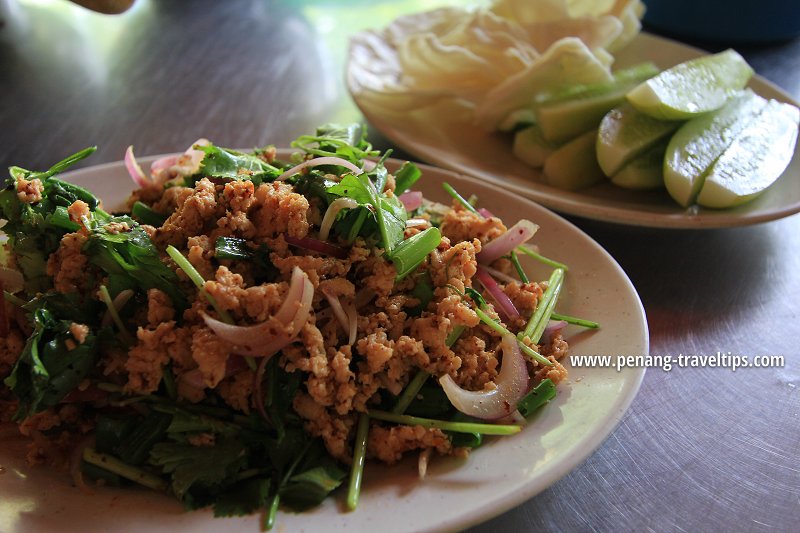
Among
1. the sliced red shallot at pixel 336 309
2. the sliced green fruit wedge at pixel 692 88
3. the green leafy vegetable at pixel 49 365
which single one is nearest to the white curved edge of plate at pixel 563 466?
the sliced red shallot at pixel 336 309

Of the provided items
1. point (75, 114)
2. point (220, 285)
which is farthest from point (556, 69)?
point (75, 114)

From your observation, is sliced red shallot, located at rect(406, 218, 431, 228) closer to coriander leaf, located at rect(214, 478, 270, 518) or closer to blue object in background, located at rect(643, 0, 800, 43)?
coriander leaf, located at rect(214, 478, 270, 518)

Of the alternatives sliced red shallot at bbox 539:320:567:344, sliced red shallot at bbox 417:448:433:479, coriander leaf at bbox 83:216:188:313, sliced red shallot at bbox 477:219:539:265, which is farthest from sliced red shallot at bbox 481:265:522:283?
coriander leaf at bbox 83:216:188:313

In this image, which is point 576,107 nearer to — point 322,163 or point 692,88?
point 692,88

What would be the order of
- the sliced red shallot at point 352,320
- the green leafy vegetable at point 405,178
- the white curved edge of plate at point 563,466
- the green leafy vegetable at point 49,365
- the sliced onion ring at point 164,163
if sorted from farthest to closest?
the sliced onion ring at point 164,163, the green leafy vegetable at point 405,178, the sliced red shallot at point 352,320, the green leafy vegetable at point 49,365, the white curved edge of plate at point 563,466

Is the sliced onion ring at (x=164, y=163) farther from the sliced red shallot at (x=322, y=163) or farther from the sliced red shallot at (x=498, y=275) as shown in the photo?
the sliced red shallot at (x=498, y=275)

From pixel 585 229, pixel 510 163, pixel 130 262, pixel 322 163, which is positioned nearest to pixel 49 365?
pixel 130 262
